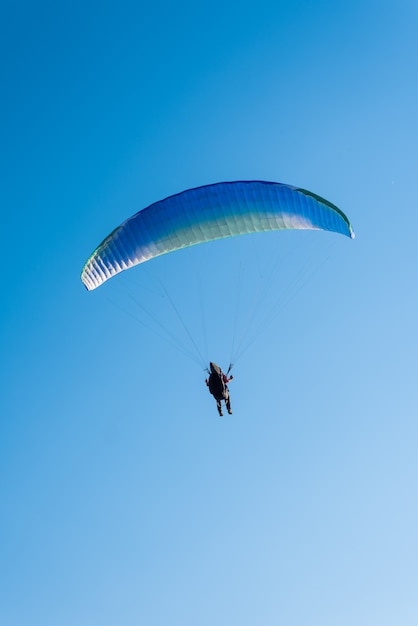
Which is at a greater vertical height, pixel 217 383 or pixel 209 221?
pixel 209 221

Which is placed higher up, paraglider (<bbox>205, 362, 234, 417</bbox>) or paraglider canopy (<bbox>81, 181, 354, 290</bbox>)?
paraglider canopy (<bbox>81, 181, 354, 290</bbox>)

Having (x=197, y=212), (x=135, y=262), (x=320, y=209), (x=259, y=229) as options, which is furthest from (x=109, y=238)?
(x=320, y=209)

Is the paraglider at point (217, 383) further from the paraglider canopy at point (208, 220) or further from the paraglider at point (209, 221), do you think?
the paraglider canopy at point (208, 220)

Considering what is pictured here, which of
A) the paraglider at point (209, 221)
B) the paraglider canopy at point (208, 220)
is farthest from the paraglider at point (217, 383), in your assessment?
the paraglider canopy at point (208, 220)

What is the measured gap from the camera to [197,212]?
90.4 feet

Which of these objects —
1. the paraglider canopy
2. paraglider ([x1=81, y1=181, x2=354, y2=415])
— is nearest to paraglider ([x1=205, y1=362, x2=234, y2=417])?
paraglider ([x1=81, y1=181, x2=354, y2=415])

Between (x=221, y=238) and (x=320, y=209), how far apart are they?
3.24 m

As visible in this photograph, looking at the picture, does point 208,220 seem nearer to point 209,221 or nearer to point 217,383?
point 209,221

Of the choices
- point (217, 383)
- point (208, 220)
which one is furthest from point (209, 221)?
point (217, 383)

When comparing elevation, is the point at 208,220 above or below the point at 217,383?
above

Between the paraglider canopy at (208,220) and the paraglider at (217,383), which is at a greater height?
the paraglider canopy at (208,220)

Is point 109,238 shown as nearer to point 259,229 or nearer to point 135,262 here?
point 135,262

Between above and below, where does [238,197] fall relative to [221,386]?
above

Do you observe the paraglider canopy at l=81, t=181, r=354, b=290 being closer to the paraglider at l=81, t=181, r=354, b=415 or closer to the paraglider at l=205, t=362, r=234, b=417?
the paraglider at l=81, t=181, r=354, b=415
